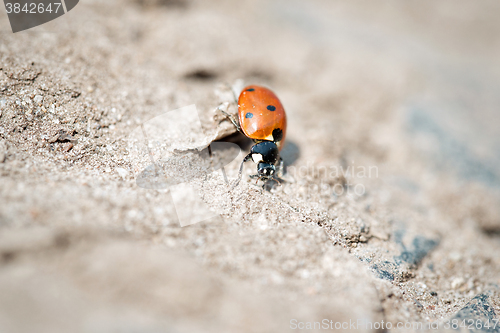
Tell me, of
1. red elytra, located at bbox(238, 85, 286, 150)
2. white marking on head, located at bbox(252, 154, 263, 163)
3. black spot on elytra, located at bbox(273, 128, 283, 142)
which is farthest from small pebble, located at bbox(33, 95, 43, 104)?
black spot on elytra, located at bbox(273, 128, 283, 142)

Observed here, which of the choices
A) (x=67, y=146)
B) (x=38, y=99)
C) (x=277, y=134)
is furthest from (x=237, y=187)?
(x=38, y=99)

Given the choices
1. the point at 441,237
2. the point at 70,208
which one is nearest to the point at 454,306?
the point at 441,237

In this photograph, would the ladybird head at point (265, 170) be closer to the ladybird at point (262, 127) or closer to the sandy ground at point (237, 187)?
the ladybird at point (262, 127)

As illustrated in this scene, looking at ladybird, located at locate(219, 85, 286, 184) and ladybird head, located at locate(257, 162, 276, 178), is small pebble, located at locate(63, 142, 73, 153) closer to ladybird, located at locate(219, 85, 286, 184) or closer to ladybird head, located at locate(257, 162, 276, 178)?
ladybird, located at locate(219, 85, 286, 184)

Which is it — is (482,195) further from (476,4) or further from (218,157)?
(476,4)

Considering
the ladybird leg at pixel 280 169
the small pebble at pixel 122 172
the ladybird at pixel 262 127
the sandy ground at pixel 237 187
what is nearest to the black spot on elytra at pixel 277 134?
the ladybird at pixel 262 127

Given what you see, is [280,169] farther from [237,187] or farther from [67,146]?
[67,146]
